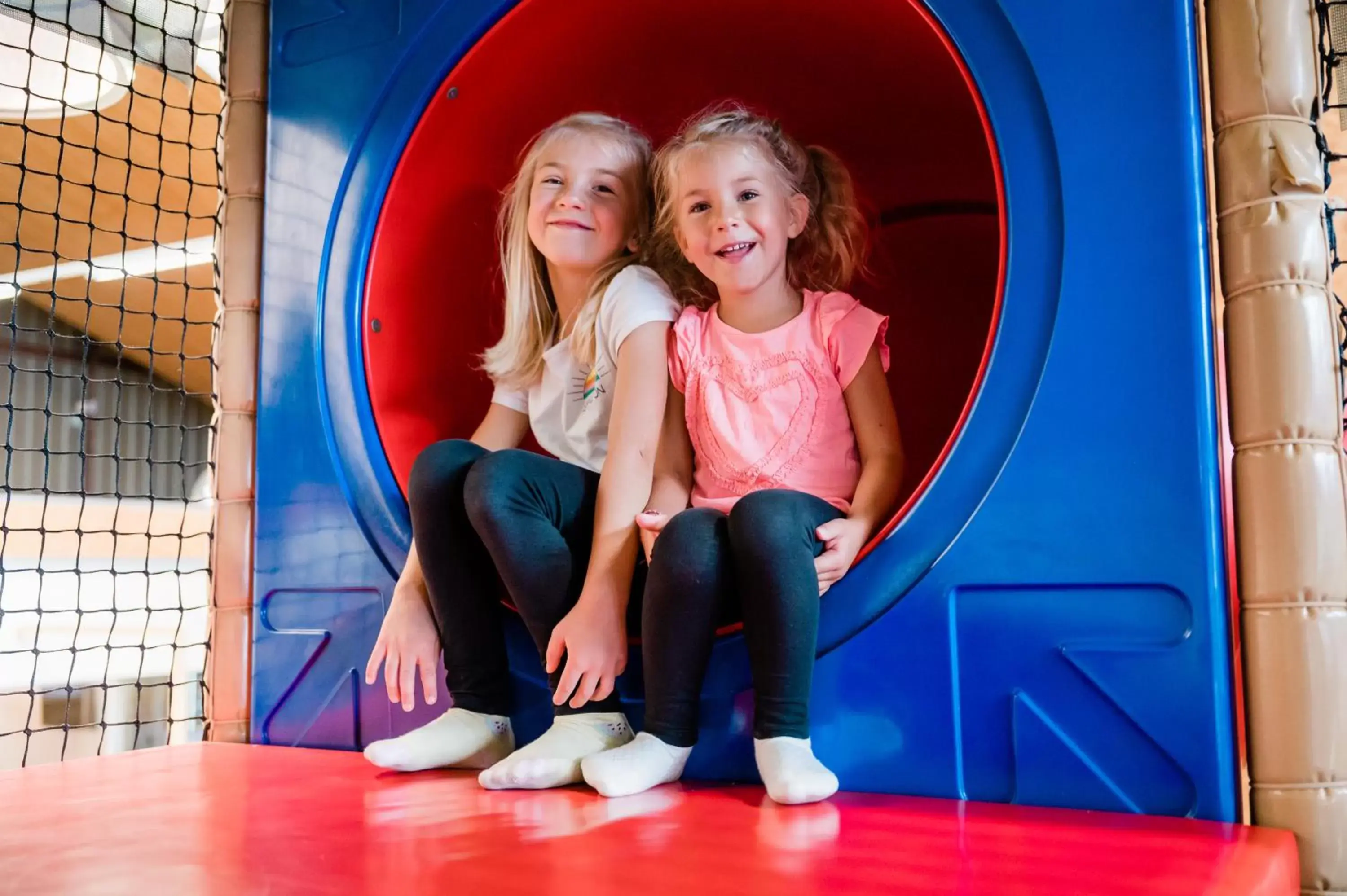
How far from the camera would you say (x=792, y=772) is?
0.88m

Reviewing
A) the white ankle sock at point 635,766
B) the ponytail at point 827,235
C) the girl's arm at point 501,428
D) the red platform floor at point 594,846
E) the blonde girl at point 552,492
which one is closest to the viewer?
the red platform floor at point 594,846

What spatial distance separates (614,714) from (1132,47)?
76 centimetres

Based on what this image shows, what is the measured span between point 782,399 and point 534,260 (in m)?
0.40

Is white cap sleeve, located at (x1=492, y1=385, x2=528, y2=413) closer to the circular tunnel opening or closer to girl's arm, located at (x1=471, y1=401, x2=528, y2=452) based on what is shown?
girl's arm, located at (x1=471, y1=401, x2=528, y2=452)

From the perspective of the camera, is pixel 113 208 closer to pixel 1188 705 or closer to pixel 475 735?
pixel 475 735

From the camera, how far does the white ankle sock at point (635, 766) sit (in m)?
0.92

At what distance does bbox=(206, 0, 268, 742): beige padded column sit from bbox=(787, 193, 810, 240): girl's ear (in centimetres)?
74

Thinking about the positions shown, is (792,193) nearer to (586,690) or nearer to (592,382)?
(592,382)

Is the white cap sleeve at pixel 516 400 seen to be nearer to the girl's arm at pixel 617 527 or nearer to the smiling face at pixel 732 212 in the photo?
the girl's arm at pixel 617 527

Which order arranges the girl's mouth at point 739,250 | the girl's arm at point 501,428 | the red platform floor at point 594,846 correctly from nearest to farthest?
1. the red platform floor at point 594,846
2. the girl's mouth at point 739,250
3. the girl's arm at point 501,428

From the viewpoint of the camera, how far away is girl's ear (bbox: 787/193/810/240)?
1.19m

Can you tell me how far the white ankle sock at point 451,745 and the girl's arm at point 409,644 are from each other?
47 mm

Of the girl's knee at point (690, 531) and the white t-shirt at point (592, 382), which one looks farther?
the white t-shirt at point (592, 382)

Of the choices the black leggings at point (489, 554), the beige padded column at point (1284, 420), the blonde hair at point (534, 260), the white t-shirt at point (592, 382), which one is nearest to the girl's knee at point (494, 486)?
the black leggings at point (489, 554)
